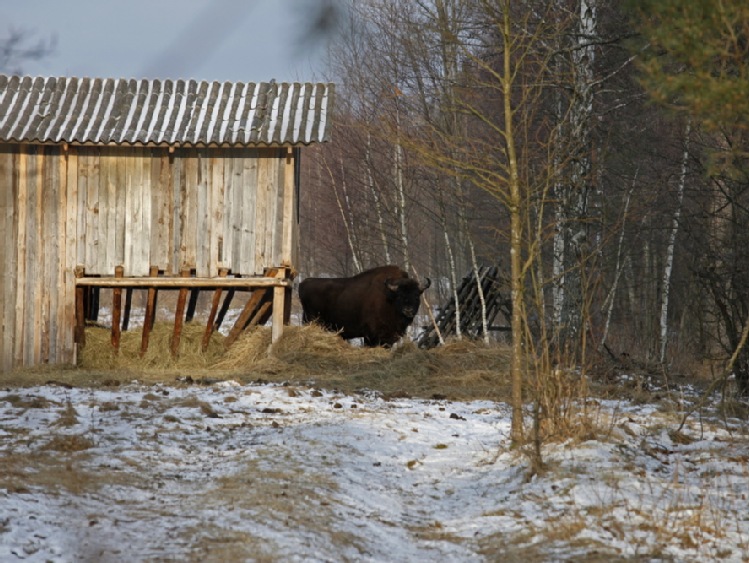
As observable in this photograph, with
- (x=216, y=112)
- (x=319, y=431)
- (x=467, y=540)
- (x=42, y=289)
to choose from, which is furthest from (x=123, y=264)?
(x=467, y=540)

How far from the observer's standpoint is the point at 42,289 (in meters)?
15.3

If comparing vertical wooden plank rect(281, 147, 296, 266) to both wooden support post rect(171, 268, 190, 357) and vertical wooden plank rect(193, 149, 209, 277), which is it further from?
wooden support post rect(171, 268, 190, 357)

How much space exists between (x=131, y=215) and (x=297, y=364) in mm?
3652

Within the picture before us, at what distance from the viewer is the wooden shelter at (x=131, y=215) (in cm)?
1523

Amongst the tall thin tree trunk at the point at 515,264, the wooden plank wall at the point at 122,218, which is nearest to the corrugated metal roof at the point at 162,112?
the wooden plank wall at the point at 122,218

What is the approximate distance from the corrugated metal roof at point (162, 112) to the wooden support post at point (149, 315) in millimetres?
2052

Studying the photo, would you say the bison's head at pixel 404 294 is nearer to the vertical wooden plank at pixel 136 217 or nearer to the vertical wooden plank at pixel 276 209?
the vertical wooden plank at pixel 276 209

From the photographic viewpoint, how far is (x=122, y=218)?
1541cm

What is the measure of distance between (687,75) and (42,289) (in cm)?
1168

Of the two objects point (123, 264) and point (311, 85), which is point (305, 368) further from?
point (311, 85)

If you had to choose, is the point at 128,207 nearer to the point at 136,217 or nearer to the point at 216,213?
the point at 136,217

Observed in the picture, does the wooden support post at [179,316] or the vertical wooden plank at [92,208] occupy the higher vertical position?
the vertical wooden plank at [92,208]

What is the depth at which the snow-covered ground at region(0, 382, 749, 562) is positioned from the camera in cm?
572

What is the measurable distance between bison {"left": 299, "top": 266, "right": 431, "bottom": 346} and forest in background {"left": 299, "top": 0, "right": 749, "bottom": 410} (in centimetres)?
154
